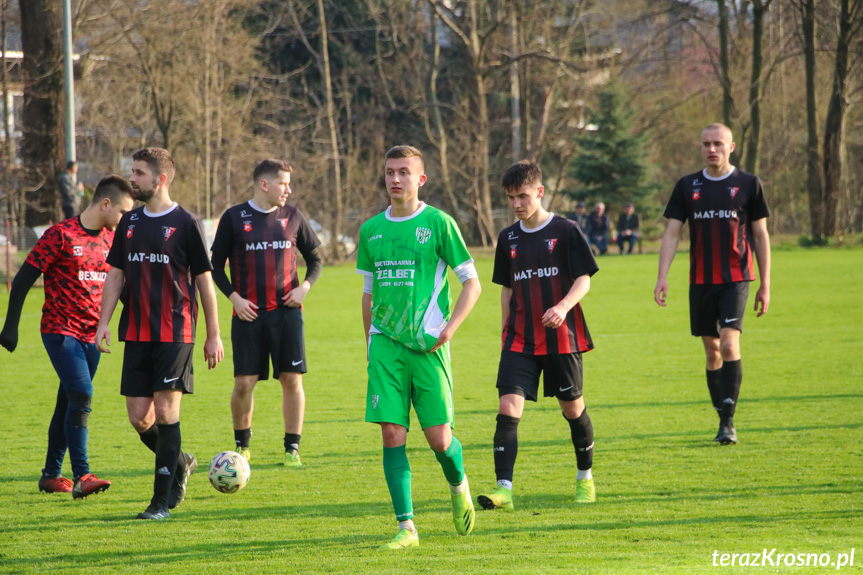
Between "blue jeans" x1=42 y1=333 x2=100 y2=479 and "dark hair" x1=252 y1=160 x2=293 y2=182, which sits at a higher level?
"dark hair" x1=252 y1=160 x2=293 y2=182

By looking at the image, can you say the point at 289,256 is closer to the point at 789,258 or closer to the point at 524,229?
the point at 524,229

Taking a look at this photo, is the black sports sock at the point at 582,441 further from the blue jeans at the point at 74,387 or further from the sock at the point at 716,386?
the blue jeans at the point at 74,387

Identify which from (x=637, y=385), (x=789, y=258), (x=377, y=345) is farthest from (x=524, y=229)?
(x=789, y=258)

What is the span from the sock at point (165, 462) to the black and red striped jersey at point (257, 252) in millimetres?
1648

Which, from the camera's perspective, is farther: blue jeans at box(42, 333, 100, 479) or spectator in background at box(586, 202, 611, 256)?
spectator in background at box(586, 202, 611, 256)

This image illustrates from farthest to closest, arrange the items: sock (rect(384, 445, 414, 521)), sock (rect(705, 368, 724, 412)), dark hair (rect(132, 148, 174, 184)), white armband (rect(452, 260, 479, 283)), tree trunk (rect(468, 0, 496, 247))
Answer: tree trunk (rect(468, 0, 496, 247)) → sock (rect(705, 368, 724, 412)) → dark hair (rect(132, 148, 174, 184)) → white armband (rect(452, 260, 479, 283)) → sock (rect(384, 445, 414, 521))

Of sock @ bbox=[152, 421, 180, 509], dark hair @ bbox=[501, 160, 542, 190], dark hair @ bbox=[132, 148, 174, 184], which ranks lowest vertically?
sock @ bbox=[152, 421, 180, 509]

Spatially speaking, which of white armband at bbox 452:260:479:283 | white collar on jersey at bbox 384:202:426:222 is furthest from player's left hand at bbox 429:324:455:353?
white collar on jersey at bbox 384:202:426:222

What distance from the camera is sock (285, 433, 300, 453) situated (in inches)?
269

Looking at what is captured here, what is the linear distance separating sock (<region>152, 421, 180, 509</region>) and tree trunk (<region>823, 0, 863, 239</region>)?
30.2m

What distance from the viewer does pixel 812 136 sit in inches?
1275

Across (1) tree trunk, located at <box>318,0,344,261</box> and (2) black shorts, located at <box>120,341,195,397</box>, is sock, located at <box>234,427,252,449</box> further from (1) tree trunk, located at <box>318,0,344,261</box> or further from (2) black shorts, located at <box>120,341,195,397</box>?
(1) tree trunk, located at <box>318,0,344,261</box>

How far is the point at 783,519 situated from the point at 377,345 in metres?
2.33

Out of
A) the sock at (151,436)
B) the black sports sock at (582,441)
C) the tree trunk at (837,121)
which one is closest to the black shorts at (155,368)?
the sock at (151,436)
